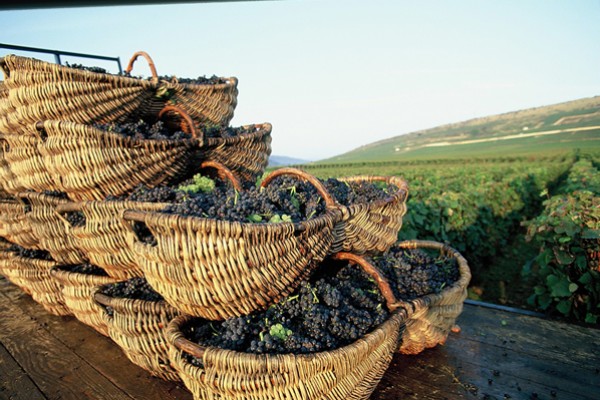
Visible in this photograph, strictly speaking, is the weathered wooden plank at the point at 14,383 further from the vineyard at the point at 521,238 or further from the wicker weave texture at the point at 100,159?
the vineyard at the point at 521,238

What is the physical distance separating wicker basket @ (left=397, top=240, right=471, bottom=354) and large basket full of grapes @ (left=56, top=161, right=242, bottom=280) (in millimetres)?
1243

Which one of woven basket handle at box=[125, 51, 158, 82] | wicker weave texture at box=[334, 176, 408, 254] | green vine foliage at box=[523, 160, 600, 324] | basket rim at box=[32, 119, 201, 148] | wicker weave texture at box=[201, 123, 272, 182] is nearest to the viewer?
wicker weave texture at box=[334, 176, 408, 254]

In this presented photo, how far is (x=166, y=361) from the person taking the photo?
74.5 inches

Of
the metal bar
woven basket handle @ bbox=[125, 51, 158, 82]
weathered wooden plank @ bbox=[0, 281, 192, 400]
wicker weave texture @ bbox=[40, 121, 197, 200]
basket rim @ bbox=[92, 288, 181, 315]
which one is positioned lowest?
weathered wooden plank @ bbox=[0, 281, 192, 400]

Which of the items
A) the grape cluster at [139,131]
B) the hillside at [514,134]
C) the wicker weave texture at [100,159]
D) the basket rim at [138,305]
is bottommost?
the hillside at [514,134]

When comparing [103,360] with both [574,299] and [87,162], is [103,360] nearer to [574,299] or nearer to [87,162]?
[87,162]

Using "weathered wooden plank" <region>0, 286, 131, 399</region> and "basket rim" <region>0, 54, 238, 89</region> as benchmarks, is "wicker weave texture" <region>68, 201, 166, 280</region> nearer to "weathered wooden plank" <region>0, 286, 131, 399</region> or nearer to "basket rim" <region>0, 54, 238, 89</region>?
"weathered wooden plank" <region>0, 286, 131, 399</region>

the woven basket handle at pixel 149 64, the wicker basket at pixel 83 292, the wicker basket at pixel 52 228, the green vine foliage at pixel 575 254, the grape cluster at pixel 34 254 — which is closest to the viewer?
the wicker basket at pixel 83 292

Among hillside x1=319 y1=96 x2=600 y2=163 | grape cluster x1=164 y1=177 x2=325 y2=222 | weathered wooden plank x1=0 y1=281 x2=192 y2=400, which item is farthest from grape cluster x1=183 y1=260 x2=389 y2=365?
hillside x1=319 y1=96 x2=600 y2=163

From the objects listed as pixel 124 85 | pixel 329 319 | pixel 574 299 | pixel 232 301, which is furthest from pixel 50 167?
pixel 574 299

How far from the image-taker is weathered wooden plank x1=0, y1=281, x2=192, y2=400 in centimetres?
190

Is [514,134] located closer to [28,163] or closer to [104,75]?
[104,75]

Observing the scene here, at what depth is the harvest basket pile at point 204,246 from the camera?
141 centimetres

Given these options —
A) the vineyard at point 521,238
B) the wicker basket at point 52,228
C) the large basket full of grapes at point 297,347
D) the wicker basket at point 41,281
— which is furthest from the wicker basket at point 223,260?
the vineyard at point 521,238
